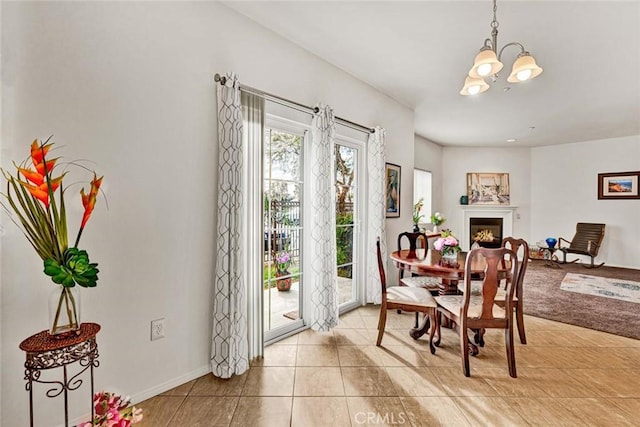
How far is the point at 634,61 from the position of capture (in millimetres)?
2943

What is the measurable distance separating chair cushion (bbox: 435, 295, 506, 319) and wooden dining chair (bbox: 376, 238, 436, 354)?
10 centimetres

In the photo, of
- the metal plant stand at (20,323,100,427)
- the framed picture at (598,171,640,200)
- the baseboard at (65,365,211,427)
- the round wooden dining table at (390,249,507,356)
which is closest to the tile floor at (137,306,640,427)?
the baseboard at (65,365,211,427)

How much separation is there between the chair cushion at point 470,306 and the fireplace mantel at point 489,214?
16.7ft

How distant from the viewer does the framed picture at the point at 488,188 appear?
719 cm

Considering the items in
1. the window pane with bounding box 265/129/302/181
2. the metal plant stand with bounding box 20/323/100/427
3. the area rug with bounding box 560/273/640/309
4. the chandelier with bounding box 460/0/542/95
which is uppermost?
the chandelier with bounding box 460/0/542/95

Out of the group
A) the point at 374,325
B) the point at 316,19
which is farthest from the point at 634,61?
the point at 374,325

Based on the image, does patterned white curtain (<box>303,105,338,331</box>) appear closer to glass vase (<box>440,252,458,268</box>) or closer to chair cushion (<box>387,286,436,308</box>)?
chair cushion (<box>387,286,436,308</box>)

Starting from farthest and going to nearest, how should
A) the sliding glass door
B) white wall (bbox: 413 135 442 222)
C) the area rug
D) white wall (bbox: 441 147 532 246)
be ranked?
white wall (bbox: 441 147 532 246), white wall (bbox: 413 135 442 222), the area rug, the sliding glass door

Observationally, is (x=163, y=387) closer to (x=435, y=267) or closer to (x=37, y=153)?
(x=37, y=153)

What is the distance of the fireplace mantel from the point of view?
7.10 m

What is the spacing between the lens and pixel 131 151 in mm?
1788

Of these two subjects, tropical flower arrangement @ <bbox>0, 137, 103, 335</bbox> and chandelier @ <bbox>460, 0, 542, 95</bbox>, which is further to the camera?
chandelier @ <bbox>460, 0, 542, 95</bbox>

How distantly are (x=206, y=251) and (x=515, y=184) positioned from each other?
775 cm

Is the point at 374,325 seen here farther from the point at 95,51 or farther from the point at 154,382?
the point at 95,51
